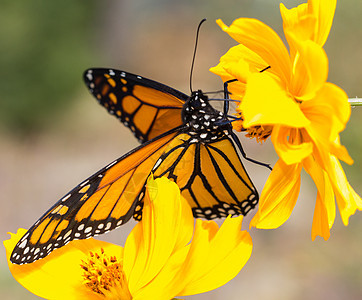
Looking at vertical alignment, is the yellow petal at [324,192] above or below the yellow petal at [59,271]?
below

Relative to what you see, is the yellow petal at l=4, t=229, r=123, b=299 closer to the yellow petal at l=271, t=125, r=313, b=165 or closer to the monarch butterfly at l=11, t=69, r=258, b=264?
the monarch butterfly at l=11, t=69, r=258, b=264

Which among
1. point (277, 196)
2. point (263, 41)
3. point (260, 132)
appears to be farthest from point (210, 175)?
point (263, 41)

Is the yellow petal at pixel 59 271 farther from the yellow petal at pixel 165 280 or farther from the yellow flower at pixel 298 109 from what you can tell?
the yellow flower at pixel 298 109

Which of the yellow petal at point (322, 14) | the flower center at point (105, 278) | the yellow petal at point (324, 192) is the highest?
the yellow petal at point (322, 14)

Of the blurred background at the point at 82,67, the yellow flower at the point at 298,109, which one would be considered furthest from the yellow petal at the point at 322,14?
the blurred background at the point at 82,67

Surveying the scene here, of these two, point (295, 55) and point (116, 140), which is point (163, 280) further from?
point (116, 140)

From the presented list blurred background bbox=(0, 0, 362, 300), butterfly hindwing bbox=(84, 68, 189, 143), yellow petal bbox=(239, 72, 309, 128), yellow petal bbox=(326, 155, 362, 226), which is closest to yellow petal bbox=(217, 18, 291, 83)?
yellow petal bbox=(239, 72, 309, 128)

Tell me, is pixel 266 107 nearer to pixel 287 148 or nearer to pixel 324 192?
pixel 287 148
